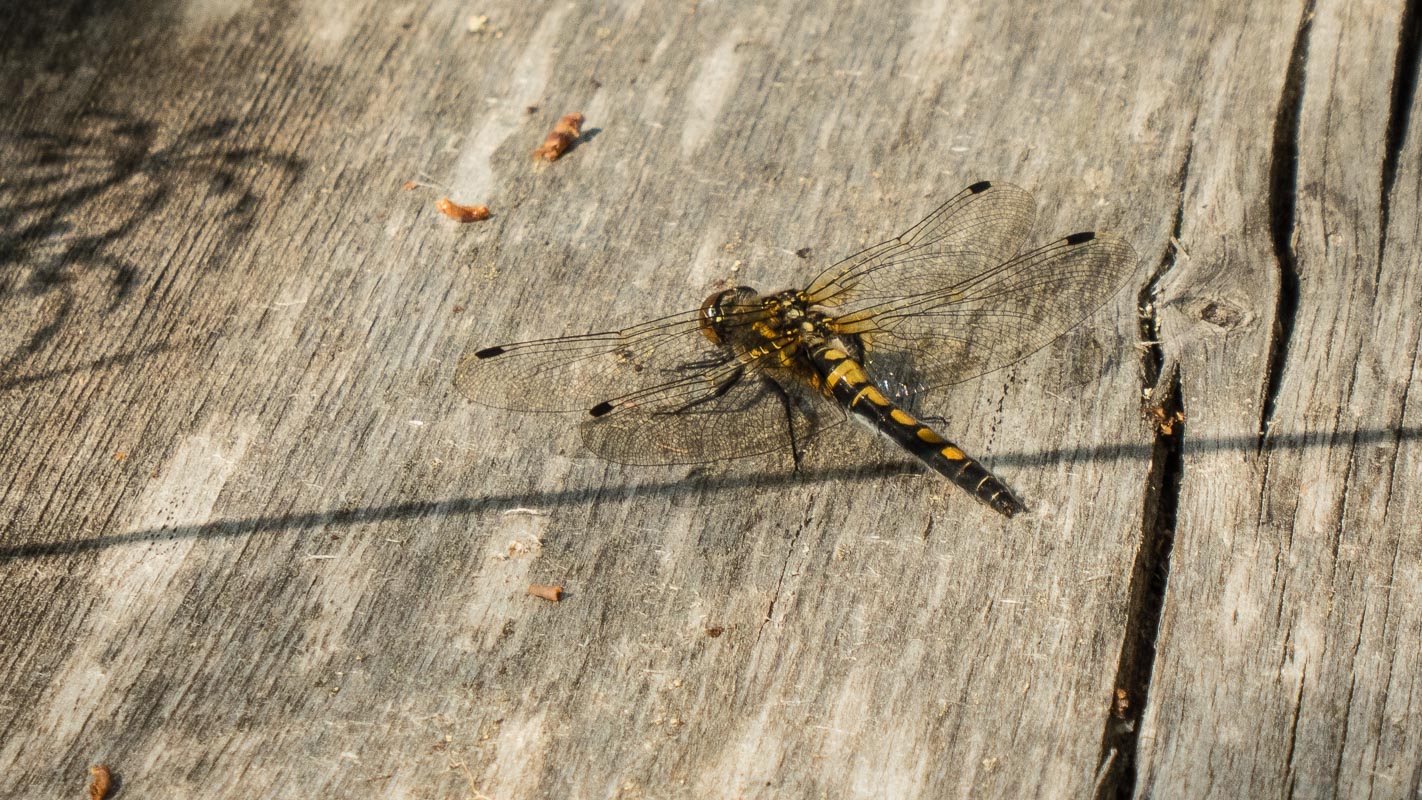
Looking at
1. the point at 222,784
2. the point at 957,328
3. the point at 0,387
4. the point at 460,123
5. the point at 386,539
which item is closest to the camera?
the point at 222,784

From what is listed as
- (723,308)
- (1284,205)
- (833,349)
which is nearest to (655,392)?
(723,308)

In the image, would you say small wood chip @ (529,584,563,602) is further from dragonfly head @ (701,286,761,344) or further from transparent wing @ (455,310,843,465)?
dragonfly head @ (701,286,761,344)

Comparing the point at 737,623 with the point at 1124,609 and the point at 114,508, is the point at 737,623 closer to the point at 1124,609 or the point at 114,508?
the point at 1124,609

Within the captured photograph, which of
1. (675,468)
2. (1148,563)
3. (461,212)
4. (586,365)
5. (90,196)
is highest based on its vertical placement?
(90,196)

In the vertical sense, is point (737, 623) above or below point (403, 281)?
below

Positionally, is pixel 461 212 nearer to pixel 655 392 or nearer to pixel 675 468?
pixel 655 392

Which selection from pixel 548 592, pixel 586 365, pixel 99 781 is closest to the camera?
pixel 99 781

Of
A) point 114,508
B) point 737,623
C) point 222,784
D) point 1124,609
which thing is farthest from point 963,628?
point 114,508
